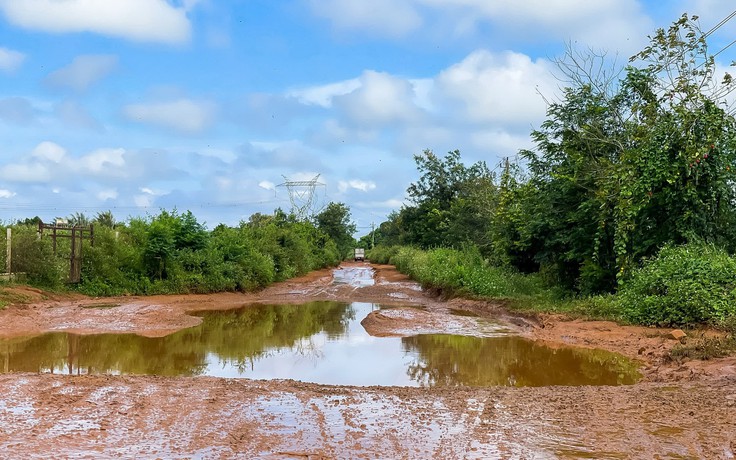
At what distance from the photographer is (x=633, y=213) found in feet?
47.1

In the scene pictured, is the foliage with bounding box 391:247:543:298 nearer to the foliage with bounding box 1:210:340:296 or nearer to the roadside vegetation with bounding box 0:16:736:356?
the roadside vegetation with bounding box 0:16:736:356

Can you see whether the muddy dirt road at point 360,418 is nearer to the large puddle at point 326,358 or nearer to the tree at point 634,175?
the large puddle at point 326,358

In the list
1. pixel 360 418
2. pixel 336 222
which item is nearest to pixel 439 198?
pixel 336 222

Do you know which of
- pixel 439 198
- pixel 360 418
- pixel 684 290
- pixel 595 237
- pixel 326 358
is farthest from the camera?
pixel 439 198

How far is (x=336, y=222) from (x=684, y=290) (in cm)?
5882

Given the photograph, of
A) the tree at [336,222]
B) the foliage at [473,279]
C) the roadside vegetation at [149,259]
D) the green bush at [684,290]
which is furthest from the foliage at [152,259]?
the tree at [336,222]

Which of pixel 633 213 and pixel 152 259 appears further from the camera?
pixel 152 259

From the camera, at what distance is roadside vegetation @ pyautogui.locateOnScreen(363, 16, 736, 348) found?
1284 cm

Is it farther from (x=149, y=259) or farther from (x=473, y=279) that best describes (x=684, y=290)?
(x=149, y=259)

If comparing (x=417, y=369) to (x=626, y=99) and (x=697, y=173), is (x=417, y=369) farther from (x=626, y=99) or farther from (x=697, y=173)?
(x=626, y=99)

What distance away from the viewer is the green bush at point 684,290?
11.8 metres

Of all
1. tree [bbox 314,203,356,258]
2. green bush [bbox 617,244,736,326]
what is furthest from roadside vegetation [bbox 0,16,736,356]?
tree [bbox 314,203,356,258]

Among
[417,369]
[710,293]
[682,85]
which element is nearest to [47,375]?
[417,369]

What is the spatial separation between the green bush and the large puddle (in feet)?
6.99
